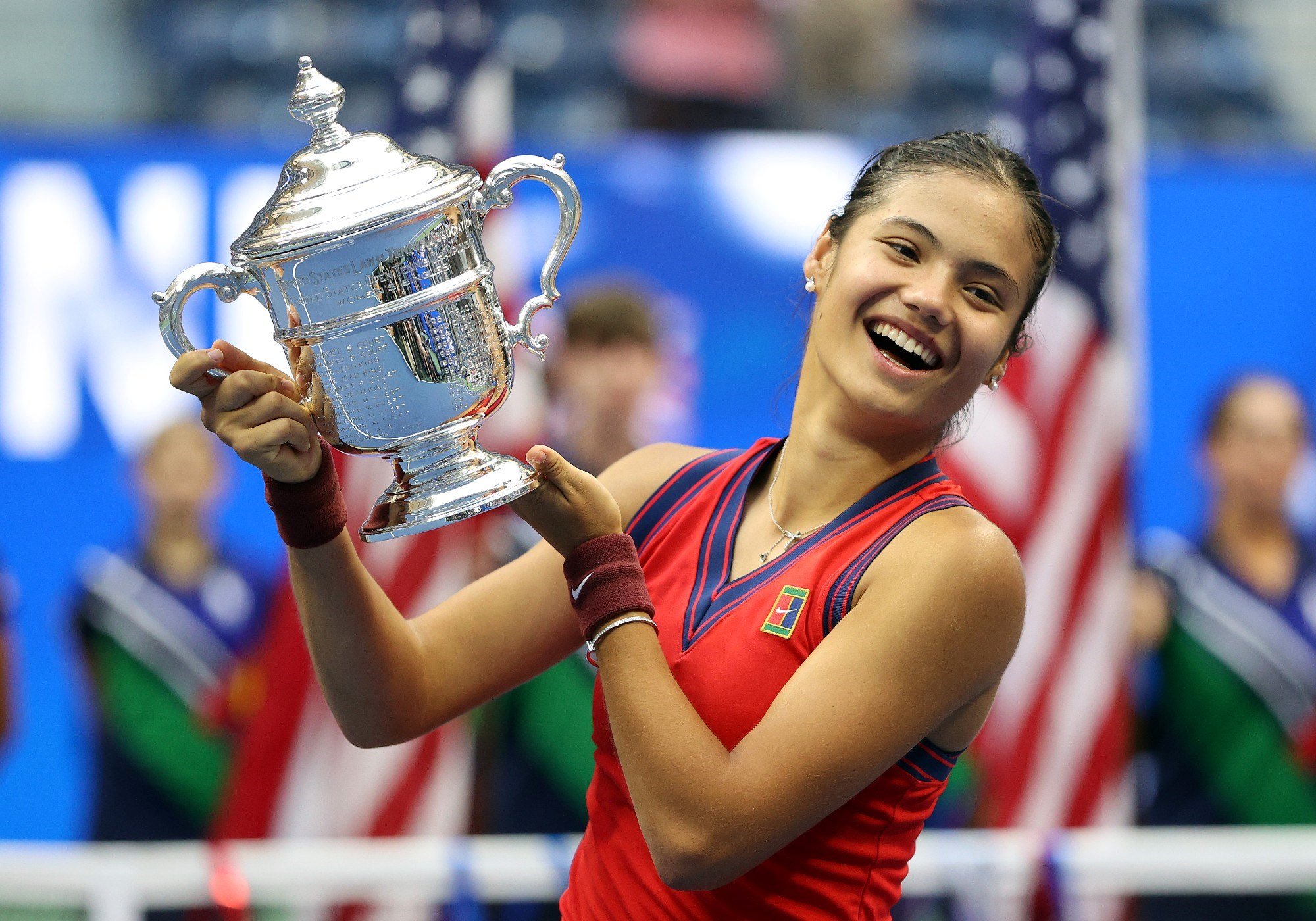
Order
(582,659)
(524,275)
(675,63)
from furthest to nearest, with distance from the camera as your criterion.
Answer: (675,63) < (524,275) < (582,659)

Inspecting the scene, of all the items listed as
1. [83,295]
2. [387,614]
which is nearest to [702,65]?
[83,295]

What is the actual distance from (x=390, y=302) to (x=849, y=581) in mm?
519

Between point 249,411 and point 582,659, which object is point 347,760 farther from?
point 249,411

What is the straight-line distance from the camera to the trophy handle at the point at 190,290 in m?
1.40

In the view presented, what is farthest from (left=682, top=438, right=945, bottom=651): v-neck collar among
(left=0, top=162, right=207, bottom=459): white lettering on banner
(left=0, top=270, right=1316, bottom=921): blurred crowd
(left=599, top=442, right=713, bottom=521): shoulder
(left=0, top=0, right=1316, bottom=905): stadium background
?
(left=0, top=162, right=207, bottom=459): white lettering on banner

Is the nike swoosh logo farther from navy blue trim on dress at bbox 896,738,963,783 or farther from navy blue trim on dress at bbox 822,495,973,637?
navy blue trim on dress at bbox 896,738,963,783

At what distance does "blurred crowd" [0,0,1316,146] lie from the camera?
6102 mm

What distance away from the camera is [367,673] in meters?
1.50

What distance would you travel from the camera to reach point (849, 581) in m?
1.36

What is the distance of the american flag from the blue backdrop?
3.25ft

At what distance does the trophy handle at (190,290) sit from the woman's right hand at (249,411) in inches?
0.9

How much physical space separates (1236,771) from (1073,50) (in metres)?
2.08

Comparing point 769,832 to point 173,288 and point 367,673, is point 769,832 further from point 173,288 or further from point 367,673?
point 173,288

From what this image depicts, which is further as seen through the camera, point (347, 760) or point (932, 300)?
point (347, 760)
